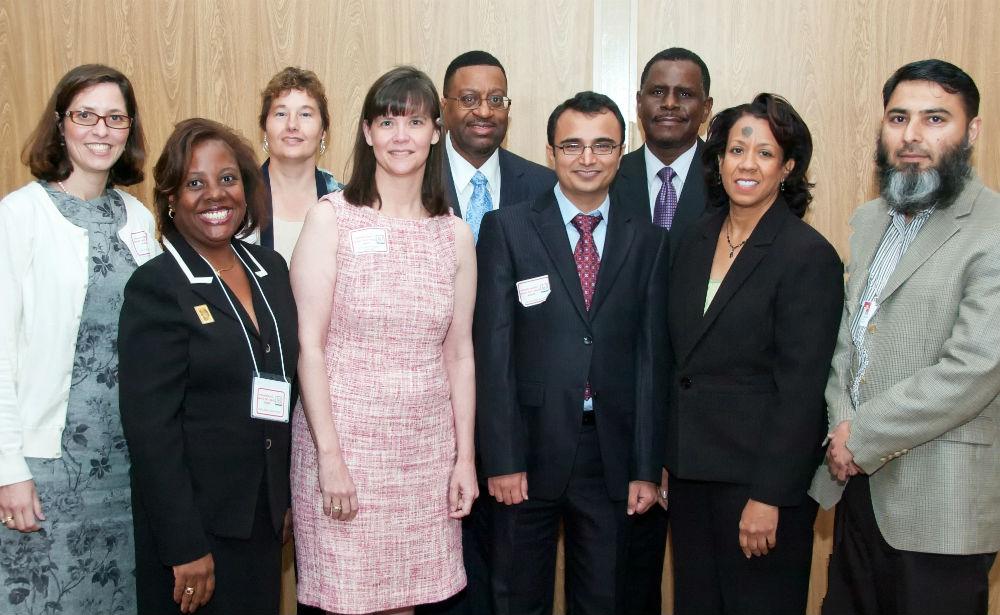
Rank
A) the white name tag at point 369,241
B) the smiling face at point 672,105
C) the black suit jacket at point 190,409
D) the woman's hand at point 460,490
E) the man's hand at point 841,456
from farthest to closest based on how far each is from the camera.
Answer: the smiling face at point 672,105 → the woman's hand at point 460,490 → the white name tag at point 369,241 → the man's hand at point 841,456 → the black suit jacket at point 190,409

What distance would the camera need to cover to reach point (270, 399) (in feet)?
7.70

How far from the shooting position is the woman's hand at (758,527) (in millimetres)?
2521

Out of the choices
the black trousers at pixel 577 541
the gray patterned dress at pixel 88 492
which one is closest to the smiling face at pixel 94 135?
the gray patterned dress at pixel 88 492

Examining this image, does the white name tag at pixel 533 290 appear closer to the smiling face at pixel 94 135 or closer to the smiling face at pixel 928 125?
the smiling face at pixel 928 125

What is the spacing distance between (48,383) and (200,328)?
0.60 m

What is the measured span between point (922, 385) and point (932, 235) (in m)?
0.44

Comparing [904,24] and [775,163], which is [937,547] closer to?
[775,163]

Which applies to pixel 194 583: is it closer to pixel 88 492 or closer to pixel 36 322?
pixel 88 492

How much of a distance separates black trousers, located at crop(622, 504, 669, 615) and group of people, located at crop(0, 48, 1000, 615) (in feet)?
1.02

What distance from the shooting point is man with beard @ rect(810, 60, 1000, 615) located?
2.31m

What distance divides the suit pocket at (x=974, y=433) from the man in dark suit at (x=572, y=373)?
835mm

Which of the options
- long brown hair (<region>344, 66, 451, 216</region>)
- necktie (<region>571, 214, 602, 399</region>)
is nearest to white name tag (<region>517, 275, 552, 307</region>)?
necktie (<region>571, 214, 602, 399</region>)

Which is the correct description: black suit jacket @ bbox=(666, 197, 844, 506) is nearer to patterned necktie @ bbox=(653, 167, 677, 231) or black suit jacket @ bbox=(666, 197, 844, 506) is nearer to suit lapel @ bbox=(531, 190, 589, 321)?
suit lapel @ bbox=(531, 190, 589, 321)

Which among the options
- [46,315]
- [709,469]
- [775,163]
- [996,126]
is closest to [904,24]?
[996,126]
